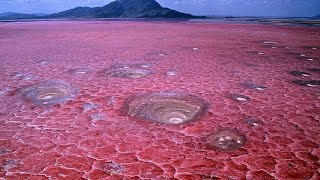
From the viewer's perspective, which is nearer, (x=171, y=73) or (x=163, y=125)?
(x=163, y=125)

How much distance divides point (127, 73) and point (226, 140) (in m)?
4.36

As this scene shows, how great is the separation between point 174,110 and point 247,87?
2.17 meters

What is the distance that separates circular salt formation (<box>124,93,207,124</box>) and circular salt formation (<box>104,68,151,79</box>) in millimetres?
1781

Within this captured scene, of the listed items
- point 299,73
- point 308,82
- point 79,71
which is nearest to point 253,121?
point 308,82

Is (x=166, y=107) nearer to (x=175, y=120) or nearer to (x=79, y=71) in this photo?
(x=175, y=120)

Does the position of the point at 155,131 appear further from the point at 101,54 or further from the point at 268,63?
the point at 101,54

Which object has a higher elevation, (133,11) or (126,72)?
(133,11)

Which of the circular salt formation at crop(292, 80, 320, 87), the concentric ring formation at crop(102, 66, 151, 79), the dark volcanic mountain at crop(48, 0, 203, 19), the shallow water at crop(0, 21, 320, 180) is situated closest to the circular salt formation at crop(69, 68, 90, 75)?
the shallow water at crop(0, 21, 320, 180)

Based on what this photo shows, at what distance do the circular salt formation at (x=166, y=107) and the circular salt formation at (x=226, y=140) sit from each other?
2.14ft

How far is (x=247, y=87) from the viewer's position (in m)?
6.05

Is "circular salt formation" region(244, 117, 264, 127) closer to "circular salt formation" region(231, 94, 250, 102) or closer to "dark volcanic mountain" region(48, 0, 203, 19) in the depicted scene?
"circular salt formation" region(231, 94, 250, 102)

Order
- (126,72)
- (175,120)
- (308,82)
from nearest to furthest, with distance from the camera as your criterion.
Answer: (175,120) < (308,82) < (126,72)

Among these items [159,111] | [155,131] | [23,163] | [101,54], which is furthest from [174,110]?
[101,54]

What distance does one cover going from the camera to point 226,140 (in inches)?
148
